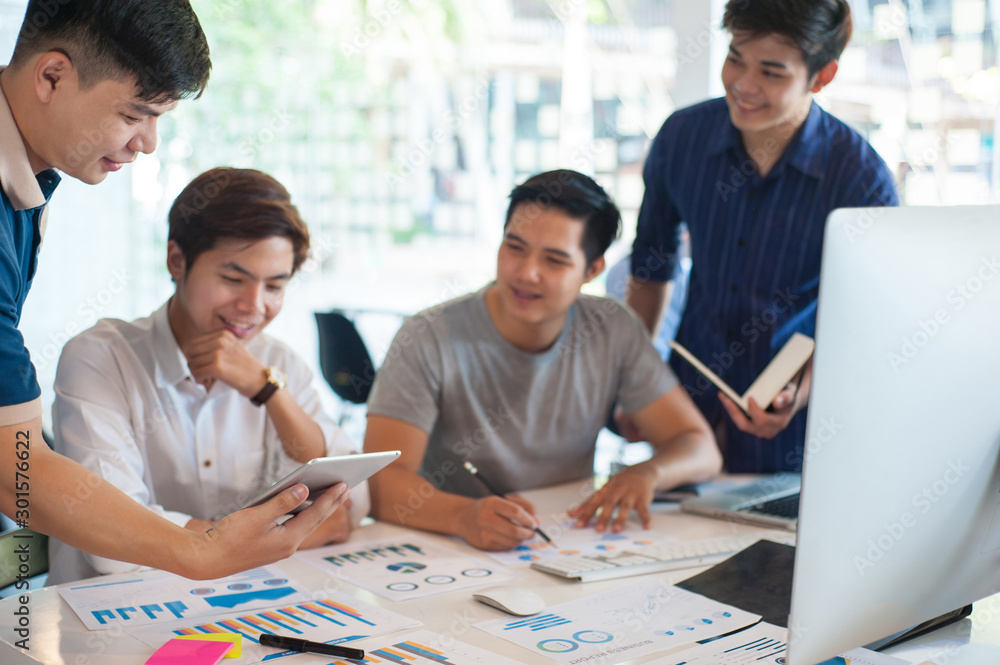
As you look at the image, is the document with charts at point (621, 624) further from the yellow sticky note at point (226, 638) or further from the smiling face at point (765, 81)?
the smiling face at point (765, 81)

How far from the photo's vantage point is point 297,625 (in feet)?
3.60

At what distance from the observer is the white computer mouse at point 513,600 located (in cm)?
116

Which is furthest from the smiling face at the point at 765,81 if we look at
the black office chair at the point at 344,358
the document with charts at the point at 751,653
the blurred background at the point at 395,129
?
the blurred background at the point at 395,129

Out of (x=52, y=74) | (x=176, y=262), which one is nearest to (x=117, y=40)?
(x=52, y=74)

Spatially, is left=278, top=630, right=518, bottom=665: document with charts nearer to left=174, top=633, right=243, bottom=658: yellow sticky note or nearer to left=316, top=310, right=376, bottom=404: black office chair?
left=174, top=633, right=243, bottom=658: yellow sticky note

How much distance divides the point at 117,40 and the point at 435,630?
2.67 ft

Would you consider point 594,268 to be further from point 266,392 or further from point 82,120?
point 82,120

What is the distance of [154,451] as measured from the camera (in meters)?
1.59

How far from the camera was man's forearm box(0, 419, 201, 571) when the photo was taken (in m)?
0.94

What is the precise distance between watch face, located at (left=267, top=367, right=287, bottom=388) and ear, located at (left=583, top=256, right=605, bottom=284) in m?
0.70

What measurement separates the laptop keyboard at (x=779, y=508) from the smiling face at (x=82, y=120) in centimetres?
124

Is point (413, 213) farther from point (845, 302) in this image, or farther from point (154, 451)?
point (845, 302)

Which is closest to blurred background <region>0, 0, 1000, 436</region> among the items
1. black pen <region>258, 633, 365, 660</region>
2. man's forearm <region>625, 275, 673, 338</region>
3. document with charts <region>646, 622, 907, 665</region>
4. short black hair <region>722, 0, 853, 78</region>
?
man's forearm <region>625, 275, 673, 338</region>

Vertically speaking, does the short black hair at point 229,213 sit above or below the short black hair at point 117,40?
below
